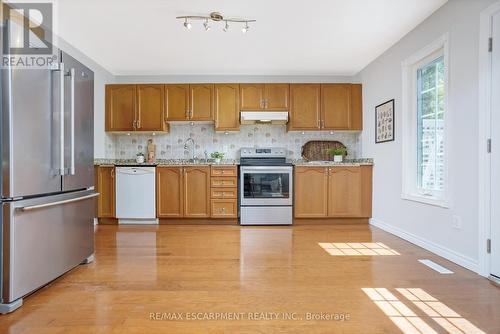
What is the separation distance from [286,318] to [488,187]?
1.81 metres

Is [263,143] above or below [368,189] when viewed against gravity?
above

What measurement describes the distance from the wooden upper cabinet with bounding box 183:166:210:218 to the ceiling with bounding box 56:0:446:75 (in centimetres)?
155

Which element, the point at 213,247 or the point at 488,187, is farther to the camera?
the point at 213,247

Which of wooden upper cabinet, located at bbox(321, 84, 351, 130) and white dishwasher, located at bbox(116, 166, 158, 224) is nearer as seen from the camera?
white dishwasher, located at bbox(116, 166, 158, 224)

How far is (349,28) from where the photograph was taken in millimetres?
3166

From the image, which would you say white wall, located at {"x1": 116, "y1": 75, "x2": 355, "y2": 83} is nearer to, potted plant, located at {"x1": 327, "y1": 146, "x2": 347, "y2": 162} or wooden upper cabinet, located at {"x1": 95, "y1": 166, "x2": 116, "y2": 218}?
potted plant, located at {"x1": 327, "y1": 146, "x2": 347, "y2": 162}

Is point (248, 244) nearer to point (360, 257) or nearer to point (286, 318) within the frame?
point (360, 257)

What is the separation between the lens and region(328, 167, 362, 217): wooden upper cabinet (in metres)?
4.31

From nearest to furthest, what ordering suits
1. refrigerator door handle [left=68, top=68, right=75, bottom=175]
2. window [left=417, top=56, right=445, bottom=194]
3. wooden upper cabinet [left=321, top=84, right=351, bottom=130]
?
1. refrigerator door handle [left=68, top=68, right=75, bottom=175]
2. window [left=417, top=56, right=445, bottom=194]
3. wooden upper cabinet [left=321, top=84, right=351, bottom=130]

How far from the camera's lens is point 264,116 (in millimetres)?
4496

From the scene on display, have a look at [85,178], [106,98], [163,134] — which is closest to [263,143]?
[163,134]

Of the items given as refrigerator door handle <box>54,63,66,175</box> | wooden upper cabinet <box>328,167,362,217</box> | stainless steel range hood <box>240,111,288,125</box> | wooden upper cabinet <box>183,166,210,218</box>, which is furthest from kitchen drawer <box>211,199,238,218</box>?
refrigerator door handle <box>54,63,66,175</box>

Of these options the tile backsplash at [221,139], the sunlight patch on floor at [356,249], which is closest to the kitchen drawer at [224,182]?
the tile backsplash at [221,139]

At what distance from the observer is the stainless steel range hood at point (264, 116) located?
4.49 meters
